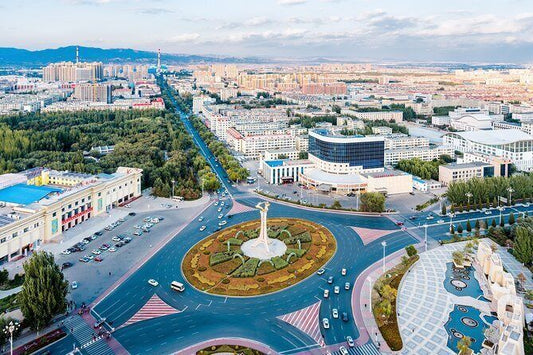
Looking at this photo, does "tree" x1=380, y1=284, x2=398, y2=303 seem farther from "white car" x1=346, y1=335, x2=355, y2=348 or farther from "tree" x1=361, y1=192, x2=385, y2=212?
"tree" x1=361, y1=192, x2=385, y2=212

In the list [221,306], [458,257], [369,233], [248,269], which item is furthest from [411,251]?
[221,306]

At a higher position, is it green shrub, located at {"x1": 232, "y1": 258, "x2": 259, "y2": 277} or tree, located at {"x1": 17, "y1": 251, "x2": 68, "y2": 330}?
tree, located at {"x1": 17, "y1": 251, "x2": 68, "y2": 330}

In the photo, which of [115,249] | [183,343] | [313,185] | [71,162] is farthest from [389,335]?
[71,162]

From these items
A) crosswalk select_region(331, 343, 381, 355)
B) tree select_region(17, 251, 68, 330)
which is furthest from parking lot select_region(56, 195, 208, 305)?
crosswalk select_region(331, 343, 381, 355)

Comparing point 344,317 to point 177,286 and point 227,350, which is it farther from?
point 177,286

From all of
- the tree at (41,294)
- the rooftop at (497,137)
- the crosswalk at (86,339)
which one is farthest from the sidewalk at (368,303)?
the rooftop at (497,137)

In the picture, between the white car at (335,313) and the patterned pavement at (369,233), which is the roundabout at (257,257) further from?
the white car at (335,313)
